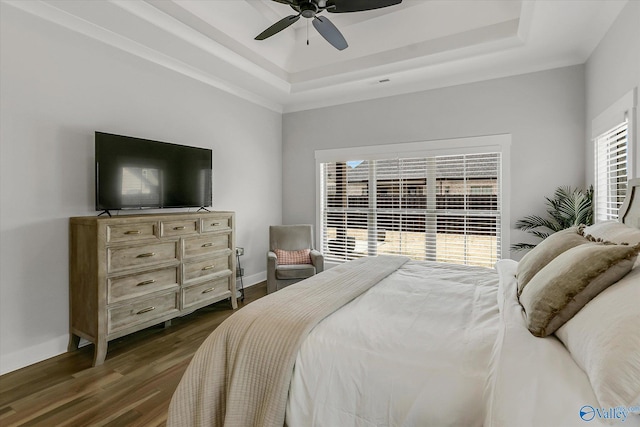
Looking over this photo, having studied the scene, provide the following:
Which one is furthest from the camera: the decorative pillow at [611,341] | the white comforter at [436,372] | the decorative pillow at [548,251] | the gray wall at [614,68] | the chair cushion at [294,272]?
the chair cushion at [294,272]

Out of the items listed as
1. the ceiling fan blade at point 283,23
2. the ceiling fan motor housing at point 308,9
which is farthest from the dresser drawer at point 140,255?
the ceiling fan motor housing at point 308,9

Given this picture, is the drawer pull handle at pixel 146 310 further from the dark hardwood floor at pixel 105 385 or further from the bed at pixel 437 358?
the bed at pixel 437 358

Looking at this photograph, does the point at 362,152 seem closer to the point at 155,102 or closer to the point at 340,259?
the point at 340,259

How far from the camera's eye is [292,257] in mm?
4418

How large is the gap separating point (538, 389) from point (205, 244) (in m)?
3.09

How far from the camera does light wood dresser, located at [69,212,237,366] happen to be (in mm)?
2570

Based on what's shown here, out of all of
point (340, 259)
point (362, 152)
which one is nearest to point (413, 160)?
point (362, 152)

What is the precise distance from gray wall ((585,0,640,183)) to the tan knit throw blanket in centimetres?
265

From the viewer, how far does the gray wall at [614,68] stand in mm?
2316

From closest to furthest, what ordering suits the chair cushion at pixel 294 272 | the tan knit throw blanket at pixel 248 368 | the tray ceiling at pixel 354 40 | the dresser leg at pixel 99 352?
the tan knit throw blanket at pixel 248 368 → the dresser leg at pixel 99 352 → the tray ceiling at pixel 354 40 → the chair cushion at pixel 294 272

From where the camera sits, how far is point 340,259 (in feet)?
16.6

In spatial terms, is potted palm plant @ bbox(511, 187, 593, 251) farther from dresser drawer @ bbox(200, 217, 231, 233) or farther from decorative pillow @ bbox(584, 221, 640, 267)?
dresser drawer @ bbox(200, 217, 231, 233)

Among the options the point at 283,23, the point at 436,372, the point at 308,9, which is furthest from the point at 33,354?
the point at 308,9

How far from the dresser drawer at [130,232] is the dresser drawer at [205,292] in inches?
27.1
